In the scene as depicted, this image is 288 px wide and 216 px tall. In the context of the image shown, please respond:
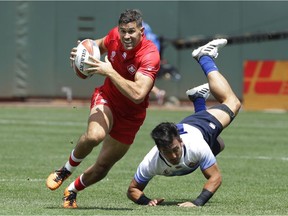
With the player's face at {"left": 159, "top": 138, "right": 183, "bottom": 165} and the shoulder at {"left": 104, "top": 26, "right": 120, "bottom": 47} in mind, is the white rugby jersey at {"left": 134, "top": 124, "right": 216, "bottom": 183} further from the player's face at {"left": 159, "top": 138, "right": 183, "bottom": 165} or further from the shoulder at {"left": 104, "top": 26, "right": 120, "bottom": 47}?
the shoulder at {"left": 104, "top": 26, "right": 120, "bottom": 47}

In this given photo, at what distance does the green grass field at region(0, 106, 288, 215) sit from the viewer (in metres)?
9.94

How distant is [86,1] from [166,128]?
23.2 metres

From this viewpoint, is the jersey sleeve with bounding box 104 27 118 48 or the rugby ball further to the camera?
the jersey sleeve with bounding box 104 27 118 48

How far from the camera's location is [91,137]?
10031 millimetres

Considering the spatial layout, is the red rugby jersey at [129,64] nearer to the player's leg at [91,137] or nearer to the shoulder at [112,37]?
the shoulder at [112,37]

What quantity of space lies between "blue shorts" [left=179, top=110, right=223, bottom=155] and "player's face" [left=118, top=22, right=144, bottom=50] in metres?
1.26

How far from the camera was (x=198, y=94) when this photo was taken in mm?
Answer: 12406

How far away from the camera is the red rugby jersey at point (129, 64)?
33.7ft

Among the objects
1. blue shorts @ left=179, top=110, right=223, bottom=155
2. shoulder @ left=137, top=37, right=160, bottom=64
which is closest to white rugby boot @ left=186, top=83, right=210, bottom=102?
blue shorts @ left=179, top=110, right=223, bottom=155

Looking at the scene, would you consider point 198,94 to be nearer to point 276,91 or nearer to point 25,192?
point 25,192

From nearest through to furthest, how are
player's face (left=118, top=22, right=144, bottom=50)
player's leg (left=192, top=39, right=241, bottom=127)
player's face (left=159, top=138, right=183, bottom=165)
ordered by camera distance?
player's face (left=159, top=138, right=183, bottom=165) → player's face (left=118, top=22, right=144, bottom=50) → player's leg (left=192, top=39, right=241, bottom=127)

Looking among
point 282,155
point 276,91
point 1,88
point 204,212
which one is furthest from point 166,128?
point 1,88

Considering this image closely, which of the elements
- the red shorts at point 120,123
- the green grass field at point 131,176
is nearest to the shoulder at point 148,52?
the red shorts at point 120,123

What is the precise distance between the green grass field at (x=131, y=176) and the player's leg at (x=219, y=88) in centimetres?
103
